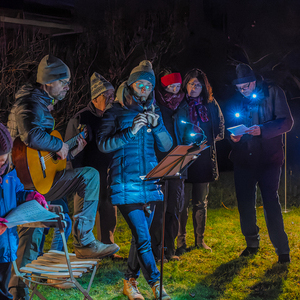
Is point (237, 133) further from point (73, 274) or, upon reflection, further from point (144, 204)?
point (73, 274)

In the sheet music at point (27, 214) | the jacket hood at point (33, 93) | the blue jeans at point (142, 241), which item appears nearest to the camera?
the sheet music at point (27, 214)

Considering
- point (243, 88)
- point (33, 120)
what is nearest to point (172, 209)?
point (243, 88)

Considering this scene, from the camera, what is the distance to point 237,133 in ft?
14.7

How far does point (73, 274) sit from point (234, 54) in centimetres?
402

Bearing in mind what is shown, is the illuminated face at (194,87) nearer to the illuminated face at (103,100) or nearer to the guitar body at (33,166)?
the illuminated face at (103,100)

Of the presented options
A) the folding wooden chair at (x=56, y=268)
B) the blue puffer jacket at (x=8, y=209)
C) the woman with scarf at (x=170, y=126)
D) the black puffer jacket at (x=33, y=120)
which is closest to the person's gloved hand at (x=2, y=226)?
the blue puffer jacket at (x=8, y=209)

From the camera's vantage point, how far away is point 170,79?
180 inches

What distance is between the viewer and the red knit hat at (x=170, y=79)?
455 centimetres

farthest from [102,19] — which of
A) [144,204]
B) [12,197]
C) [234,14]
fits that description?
[12,197]

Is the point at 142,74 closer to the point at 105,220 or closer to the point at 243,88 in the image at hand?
the point at 243,88

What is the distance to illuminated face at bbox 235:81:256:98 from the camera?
15.3 feet

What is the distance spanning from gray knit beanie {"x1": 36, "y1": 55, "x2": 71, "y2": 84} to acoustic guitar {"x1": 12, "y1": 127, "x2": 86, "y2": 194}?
0.56 m

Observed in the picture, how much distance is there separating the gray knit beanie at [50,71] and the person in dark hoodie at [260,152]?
2124 millimetres

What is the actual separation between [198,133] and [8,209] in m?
2.66
